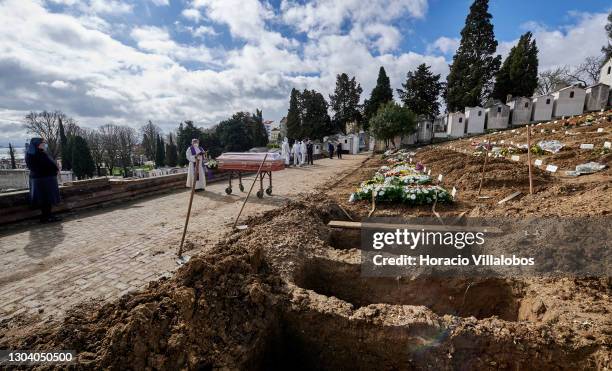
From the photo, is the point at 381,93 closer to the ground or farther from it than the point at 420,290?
farther from it

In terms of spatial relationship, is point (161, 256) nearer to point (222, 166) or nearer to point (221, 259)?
Result: point (221, 259)

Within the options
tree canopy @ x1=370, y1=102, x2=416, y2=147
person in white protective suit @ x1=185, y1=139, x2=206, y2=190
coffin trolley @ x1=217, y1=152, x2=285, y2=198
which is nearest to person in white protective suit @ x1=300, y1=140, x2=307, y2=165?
person in white protective suit @ x1=185, y1=139, x2=206, y2=190

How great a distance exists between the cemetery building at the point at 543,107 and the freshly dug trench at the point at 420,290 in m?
43.6

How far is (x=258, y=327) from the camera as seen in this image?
285cm

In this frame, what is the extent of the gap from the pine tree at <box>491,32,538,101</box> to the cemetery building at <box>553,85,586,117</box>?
4548mm

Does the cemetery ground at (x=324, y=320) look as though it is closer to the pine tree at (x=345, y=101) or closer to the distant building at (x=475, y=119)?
the distant building at (x=475, y=119)

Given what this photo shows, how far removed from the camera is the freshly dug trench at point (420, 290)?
3740 mm

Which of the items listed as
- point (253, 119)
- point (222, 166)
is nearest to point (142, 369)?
point (222, 166)

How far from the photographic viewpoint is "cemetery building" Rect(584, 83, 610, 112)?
108 ft

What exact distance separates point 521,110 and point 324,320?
45.6 m

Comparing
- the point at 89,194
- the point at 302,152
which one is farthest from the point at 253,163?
the point at 302,152

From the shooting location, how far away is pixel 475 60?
38.6 meters

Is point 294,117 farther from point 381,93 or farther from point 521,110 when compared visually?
point 521,110

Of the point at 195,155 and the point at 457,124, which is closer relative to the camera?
the point at 195,155
